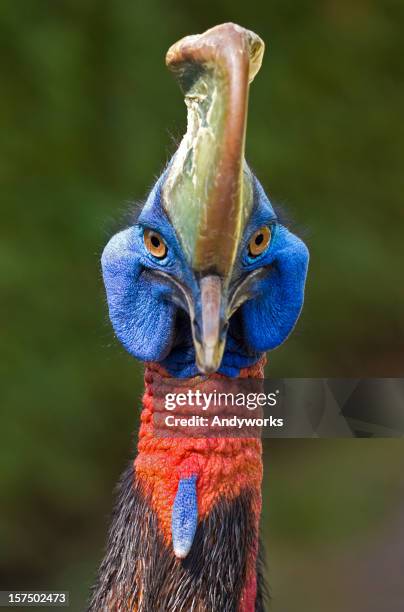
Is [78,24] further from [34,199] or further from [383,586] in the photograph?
[383,586]

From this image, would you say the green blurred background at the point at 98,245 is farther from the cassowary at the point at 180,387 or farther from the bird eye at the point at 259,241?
the bird eye at the point at 259,241

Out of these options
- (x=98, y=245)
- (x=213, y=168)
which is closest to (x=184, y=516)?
(x=213, y=168)

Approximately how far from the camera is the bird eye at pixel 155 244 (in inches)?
74.1

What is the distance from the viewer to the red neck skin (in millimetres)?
1997

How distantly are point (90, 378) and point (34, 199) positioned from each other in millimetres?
647

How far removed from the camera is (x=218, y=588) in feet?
6.66

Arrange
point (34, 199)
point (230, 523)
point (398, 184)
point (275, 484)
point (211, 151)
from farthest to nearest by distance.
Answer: point (398, 184) → point (275, 484) → point (34, 199) → point (230, 523) → point (211, 151)

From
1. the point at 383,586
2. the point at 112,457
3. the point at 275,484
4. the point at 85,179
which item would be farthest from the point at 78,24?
the point at 383,586

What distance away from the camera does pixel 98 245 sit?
13.4 feet

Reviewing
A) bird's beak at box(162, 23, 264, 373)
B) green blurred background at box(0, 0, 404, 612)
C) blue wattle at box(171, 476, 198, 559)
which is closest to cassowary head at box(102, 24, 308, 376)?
bird's beak at box(162, 23, 264, 373)

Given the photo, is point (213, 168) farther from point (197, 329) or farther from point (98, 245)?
point (98, 245)

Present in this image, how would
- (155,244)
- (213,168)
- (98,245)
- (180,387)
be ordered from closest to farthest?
(213,168) < (155,244) < (180,387) < (98,245)

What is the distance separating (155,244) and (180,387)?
0.85 feet

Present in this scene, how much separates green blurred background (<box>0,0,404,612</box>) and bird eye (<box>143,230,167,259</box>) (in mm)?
2136
